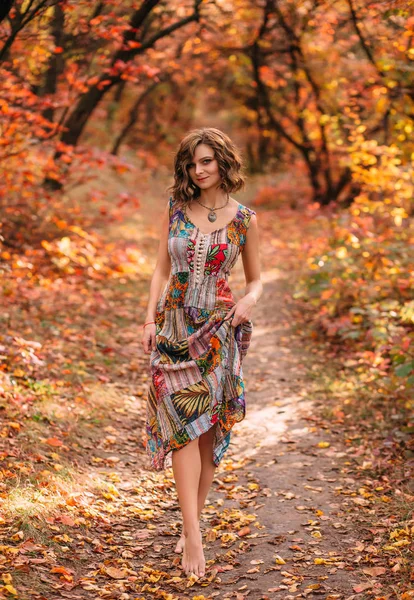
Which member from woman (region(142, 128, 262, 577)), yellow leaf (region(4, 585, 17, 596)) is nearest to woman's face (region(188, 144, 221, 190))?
woman (region(142, 128, 262, 577))

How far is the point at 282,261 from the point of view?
12391 millimetres

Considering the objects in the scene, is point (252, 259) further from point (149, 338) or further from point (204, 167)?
point (149, 338)

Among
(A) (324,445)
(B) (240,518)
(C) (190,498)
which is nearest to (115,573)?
(C) (190,498)

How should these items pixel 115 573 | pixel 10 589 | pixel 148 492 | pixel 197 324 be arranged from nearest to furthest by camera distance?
pixel 10 589
pixel 115 573
pixel 197 324
pixel 148 492

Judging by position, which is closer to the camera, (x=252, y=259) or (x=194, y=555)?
(x=194, y=555)

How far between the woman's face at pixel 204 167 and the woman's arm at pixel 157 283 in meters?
0.25

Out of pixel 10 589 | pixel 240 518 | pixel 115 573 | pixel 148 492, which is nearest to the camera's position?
pixel 10 589

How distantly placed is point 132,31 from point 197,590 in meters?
6.69

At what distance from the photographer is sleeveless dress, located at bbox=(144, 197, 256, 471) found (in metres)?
3.59

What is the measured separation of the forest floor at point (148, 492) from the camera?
3455mm

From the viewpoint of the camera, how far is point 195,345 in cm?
362

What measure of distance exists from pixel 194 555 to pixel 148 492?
43.6 inches

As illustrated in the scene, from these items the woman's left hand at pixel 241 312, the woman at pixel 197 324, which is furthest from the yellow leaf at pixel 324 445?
the woman's left hand at pixel 241 312

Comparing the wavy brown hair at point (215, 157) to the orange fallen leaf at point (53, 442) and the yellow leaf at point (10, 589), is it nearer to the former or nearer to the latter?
the orange fallen leaf at point (53, 442)
